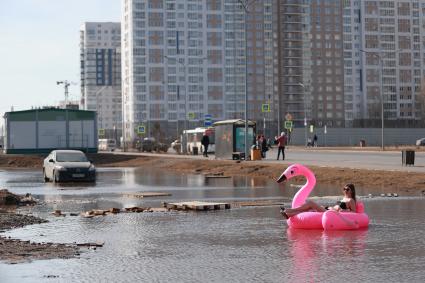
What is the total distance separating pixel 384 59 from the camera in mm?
179500

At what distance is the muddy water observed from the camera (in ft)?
31.8

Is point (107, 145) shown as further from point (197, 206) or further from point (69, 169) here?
point (197, 206)

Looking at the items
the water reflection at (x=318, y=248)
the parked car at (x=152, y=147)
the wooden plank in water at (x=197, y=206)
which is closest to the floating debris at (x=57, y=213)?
the wooden plank in water at (x=197, y=206)

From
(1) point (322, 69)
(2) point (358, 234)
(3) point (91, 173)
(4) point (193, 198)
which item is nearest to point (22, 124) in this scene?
(3) point (91, 173)

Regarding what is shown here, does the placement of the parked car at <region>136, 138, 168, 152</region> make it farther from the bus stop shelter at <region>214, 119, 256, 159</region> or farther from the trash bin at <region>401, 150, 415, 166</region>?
the trash bin at <region>401, 150, 415, 166</region>

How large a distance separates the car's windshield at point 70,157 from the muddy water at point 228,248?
45.4ft

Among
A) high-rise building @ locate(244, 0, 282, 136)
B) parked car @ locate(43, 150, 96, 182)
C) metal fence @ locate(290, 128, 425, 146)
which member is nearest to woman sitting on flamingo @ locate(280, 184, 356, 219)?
parked car @ locate(43, 150, 96, 182)

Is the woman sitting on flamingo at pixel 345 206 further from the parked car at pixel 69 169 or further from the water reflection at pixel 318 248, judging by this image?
the parked car at pixel 69 169

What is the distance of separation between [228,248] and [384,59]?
570 feet

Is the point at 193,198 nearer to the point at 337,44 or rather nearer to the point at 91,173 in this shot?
the point at 91,173

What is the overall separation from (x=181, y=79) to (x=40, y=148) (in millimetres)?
104599

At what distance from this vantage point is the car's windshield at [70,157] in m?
34.5

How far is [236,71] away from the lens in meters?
172

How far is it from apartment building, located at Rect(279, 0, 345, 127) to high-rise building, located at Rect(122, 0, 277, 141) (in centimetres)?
372
